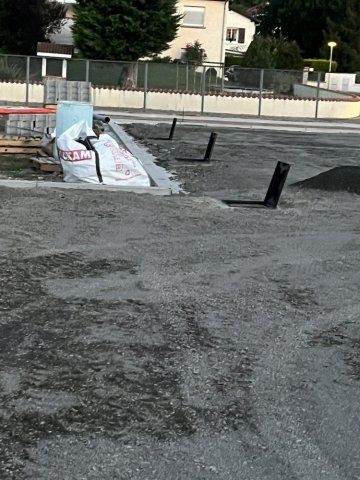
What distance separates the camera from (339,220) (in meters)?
11.7

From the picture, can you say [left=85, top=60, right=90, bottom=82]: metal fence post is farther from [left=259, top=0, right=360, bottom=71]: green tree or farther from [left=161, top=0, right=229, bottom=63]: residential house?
[left=259, top=0, right=360, bottom=71]: green tree

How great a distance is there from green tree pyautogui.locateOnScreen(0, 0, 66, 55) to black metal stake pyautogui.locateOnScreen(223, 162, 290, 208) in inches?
1392

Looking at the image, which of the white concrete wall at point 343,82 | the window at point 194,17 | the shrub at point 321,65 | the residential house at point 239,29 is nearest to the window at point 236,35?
the residential house at point 239,29

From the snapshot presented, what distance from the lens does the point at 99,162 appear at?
1307cm

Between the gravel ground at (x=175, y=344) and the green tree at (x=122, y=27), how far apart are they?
28.0 meters

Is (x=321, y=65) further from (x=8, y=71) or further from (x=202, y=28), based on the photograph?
(x=8, y=71)

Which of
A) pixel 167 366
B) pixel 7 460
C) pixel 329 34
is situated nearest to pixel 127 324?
pixel 167 366

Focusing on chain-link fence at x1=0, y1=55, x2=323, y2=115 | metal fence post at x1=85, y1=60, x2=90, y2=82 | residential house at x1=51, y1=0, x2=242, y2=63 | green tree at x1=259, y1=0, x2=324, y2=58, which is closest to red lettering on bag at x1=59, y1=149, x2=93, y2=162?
A: chain-link fence at x1=0, y1=55, x2=323, y2=115

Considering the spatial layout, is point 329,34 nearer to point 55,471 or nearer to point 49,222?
point 49,222

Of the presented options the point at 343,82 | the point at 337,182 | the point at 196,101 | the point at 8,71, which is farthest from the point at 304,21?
the point at 337,182

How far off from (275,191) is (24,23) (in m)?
36.5

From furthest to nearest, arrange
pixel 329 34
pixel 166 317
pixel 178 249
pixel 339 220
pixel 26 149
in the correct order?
1. pixel 329 34
2. pixel 26 149
3. pixel 339 220
4. pixel 178 249
5. pixel 166 317

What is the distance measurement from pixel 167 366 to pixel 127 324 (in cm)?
92

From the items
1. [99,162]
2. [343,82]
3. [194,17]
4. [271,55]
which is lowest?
[99,162]
